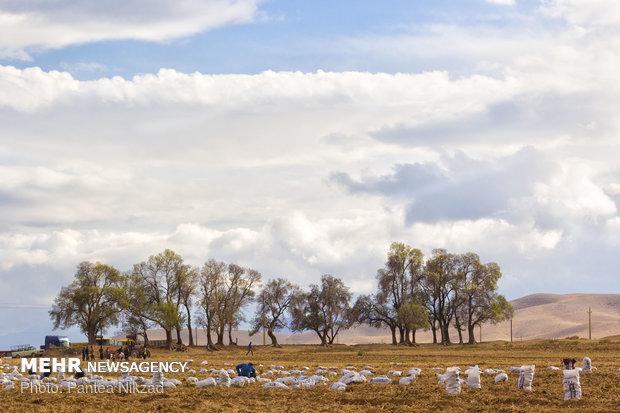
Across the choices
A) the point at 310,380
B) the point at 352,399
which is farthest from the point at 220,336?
the point at 352,399

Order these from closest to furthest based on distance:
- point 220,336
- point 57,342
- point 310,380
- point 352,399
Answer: point 352,399, point 310,380, point 57,342, point 220,336

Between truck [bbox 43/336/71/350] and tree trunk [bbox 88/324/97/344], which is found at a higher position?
tree trunk [bbox 88/324/97/344]

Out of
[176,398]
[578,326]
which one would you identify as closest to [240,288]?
[176,398]

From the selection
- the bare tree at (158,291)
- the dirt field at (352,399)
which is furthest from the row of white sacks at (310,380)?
the bare tree at (158,291)

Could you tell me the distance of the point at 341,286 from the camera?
97.6m

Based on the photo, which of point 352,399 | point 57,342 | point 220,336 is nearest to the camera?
point 352,399

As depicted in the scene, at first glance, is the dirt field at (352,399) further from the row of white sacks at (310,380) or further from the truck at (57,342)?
the truck at (57,342)

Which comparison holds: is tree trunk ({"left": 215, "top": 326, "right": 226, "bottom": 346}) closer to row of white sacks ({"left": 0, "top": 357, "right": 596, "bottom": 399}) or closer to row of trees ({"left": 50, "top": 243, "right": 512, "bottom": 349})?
row of trees ({"left": 50, "top": 243, "right": 512, "bottom": 349})

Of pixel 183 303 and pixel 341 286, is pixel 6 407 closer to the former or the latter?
pixel 183 303

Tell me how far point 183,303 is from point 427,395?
6657 centimetres

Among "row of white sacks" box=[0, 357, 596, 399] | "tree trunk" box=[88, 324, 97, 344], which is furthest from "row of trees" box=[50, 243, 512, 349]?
"row of white sacks" box=[0, 357, 596, 399]

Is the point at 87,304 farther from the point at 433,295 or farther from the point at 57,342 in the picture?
the point at 433,295

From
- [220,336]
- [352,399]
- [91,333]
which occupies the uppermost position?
[352,399]

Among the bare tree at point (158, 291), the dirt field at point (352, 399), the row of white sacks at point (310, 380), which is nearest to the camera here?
the dirt field at point (352, 399)
